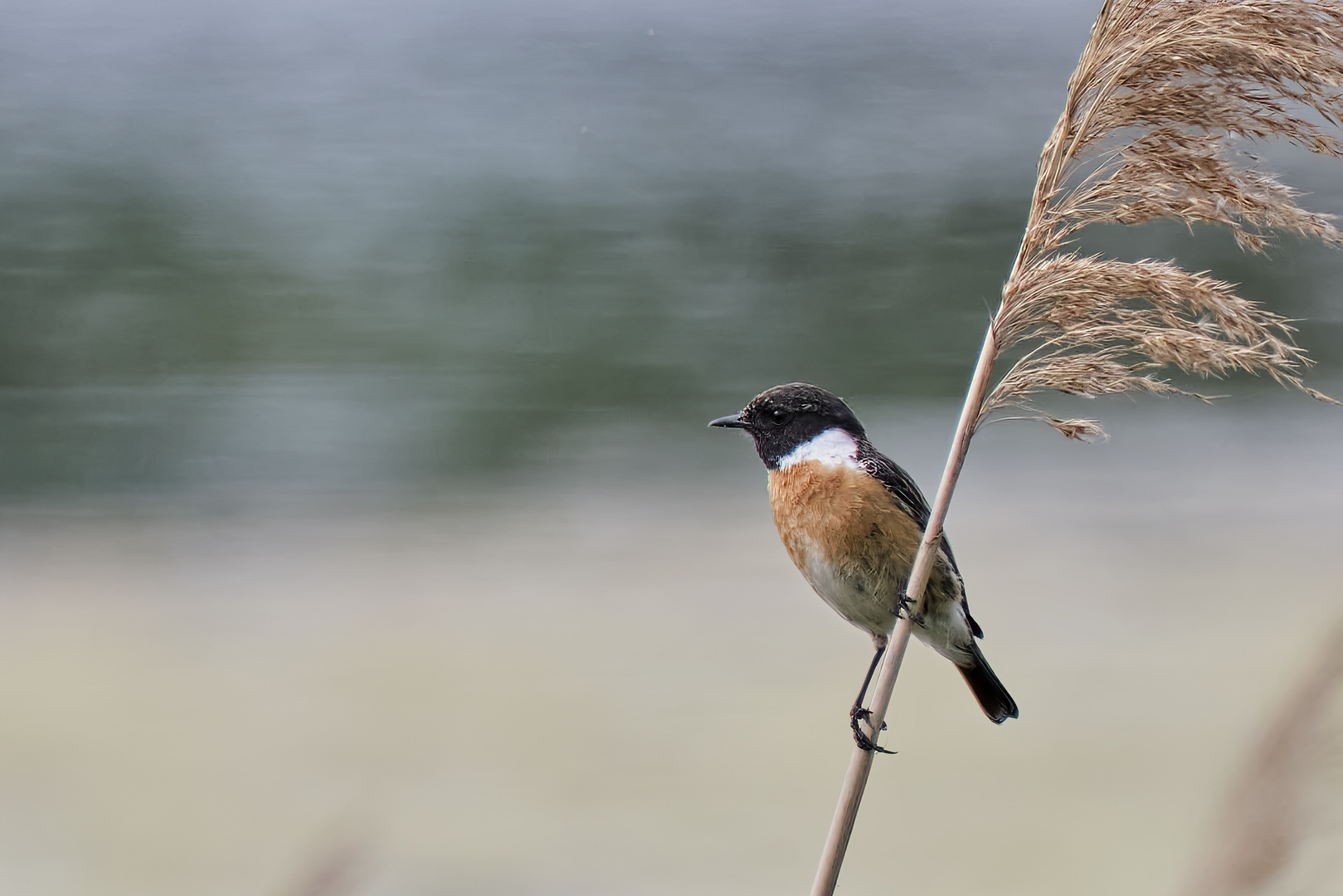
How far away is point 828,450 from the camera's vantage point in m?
0.86

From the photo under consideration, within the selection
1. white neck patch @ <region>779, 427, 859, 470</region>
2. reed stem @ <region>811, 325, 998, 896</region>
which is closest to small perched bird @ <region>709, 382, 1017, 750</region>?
white neck patch @ <region>779, 427, 859, 470</region>

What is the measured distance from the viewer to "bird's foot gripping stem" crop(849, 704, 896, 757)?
638 mm

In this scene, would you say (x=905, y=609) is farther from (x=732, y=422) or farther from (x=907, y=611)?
(x=732, y=422)

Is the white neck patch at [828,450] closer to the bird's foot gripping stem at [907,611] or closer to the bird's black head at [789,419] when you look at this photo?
the bird's black head at [789,419]

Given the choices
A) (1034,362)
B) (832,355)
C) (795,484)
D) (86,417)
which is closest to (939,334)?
(832,355)

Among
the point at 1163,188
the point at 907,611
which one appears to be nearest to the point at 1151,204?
the point at 1163,188

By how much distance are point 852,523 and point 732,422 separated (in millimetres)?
136

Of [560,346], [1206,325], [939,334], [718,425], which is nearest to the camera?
[1206,325]

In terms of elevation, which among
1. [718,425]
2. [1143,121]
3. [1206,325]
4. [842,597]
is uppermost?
[1143,121]

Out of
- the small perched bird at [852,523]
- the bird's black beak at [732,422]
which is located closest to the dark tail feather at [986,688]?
the small perched bird at [852,523]

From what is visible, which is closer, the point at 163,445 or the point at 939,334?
the point at 939,334

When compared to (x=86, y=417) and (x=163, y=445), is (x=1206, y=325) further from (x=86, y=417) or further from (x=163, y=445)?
(x=86, y=417)

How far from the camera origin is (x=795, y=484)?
2.87ft

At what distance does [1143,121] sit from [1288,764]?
40cm
